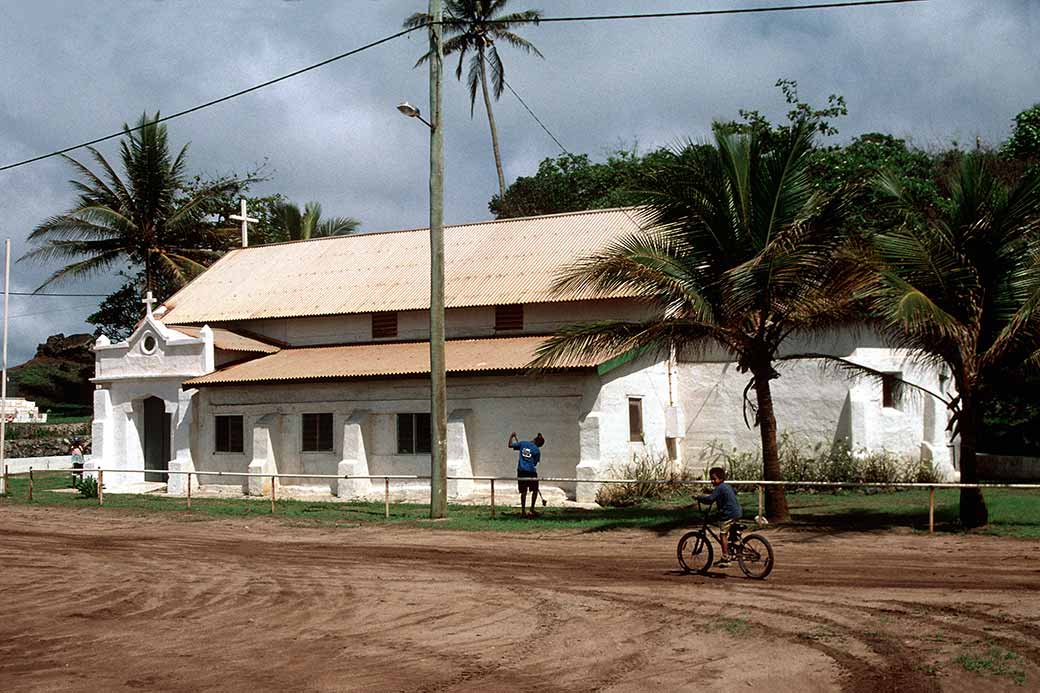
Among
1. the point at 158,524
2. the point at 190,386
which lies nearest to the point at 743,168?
the point at 158,524

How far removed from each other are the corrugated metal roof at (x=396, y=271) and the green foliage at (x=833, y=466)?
6.56m

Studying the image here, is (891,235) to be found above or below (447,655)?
above

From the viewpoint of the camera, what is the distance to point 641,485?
26.6 metres

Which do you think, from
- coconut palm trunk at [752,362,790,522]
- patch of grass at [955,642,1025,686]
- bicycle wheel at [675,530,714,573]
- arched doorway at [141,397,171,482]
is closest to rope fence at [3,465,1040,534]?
coconut palm trunk at [752,362,790,522]

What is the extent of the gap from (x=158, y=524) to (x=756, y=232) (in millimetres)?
14074

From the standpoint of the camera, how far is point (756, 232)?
19.8 meters

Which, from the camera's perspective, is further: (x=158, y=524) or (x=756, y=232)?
(x=158, y=524)

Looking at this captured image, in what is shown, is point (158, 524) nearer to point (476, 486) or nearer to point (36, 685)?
point (476, 486)

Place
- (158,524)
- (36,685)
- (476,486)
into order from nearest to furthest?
(36,685), (158,524), (476,486)

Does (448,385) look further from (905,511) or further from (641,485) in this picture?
(905,511)

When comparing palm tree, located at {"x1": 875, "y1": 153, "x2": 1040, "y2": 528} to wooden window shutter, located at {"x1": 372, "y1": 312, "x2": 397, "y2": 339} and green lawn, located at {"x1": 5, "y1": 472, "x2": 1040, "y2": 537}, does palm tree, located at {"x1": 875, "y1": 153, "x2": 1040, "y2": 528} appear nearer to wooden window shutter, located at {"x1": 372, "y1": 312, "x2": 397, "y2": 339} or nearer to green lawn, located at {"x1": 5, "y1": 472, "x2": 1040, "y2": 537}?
green lawn, located at {"x1": 5, "y1": 472, "x2": 1040, "y2": 537}

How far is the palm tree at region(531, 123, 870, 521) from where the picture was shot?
63.5ft

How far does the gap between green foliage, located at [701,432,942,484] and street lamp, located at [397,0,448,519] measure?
9.27 meters

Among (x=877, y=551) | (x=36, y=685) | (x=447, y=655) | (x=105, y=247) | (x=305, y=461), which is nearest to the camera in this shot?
(x=36, y=685)
